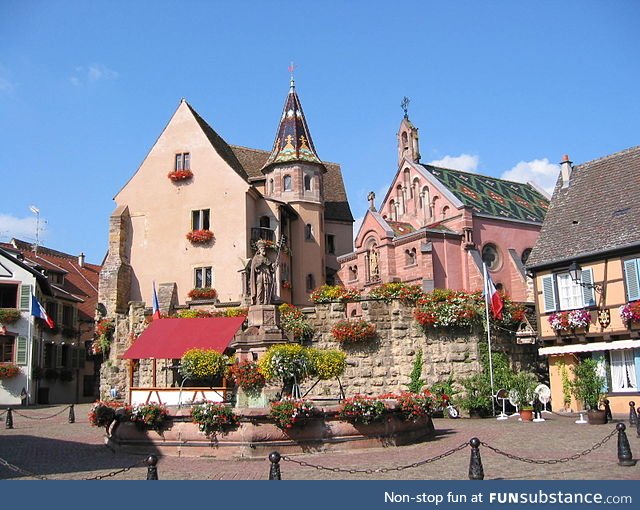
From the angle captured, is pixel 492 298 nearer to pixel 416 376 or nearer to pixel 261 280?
pixel 416 376

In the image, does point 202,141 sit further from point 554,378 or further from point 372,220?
point 554,378

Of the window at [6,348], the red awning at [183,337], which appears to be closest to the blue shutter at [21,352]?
the window at [6,348]

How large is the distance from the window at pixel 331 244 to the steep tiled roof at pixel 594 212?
67.4 feet

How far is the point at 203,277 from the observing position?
→ 131ft

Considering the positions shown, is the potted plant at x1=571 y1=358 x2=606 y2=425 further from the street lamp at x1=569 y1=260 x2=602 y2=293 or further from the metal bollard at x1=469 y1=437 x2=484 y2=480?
the metal bollard at x1=469 y1=437 x2=484 y2=480

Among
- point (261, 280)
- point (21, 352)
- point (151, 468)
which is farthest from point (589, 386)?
point (21, 352)

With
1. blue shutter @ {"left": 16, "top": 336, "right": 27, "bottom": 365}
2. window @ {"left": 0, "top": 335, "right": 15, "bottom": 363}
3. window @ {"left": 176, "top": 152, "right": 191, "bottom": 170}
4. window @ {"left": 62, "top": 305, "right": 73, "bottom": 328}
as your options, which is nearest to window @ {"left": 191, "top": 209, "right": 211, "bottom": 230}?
window @ {"left": 176, "top": 152, "right": 191, "bottom": 170}

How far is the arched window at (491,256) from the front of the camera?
142ft

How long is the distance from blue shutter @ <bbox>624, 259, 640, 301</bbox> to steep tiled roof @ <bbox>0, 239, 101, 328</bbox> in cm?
3517

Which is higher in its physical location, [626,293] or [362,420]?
[626,293]

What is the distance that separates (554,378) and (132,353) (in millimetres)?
16819

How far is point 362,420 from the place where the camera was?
15781 mm

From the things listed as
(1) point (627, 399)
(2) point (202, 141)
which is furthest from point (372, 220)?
(1) point (627, 399)

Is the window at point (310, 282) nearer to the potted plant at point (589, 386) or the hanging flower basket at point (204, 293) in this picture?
the hanging flower basket at point (204, 293)
